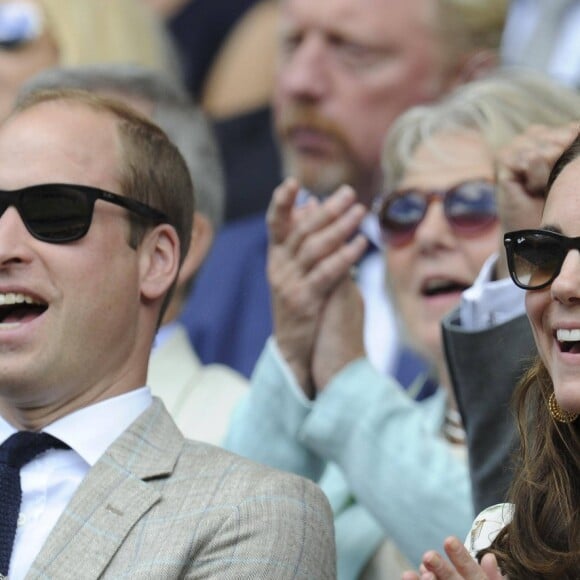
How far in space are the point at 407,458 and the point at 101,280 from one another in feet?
2.93

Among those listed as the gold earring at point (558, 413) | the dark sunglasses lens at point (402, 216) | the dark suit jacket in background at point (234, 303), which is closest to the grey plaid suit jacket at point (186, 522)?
the gold earring at point (558, 413)

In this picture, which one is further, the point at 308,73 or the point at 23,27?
the point at 23,27

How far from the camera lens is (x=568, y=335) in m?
2.56

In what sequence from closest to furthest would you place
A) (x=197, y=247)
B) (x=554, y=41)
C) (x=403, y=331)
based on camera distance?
(x=403, y=331)
(x=197, y=247)
(x=554, y=41)

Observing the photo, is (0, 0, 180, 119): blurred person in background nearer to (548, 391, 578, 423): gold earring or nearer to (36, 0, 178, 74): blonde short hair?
(36, 0, 178, 74): blonde short hair

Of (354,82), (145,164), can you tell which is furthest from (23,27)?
(145,164)

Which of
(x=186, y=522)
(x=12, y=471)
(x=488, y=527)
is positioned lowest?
(x=488, y=527)

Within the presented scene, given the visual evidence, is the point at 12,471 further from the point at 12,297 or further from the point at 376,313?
the point at 376,313

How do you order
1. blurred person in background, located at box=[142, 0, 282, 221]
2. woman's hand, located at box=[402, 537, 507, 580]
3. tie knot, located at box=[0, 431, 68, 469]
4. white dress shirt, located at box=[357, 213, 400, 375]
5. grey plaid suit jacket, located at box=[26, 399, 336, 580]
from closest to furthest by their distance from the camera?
woman's hand, located at box=[402, 537, 507, 580] → grey plaid suit jacket, located at box=[26, 399, 336, 580] → tie knot, located at box=[0, 431, 68, 469] → white dress shirt, located at box=[357, 213, 400, 375] → blurred person in background, located at box=[142, 0, 282, 221]

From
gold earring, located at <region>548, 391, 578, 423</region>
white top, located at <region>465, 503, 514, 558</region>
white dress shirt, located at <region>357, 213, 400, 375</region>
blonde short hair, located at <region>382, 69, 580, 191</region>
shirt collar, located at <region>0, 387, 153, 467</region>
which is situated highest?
blonde short hair, located at <region>382, 69, 580, 191</region>

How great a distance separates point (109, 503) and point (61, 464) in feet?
0.62

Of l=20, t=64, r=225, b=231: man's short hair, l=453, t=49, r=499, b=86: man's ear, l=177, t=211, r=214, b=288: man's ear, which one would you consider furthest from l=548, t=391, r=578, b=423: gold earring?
l=453, t=49, r=499, b=86: man's ear

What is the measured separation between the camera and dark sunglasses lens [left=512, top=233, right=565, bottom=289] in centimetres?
258

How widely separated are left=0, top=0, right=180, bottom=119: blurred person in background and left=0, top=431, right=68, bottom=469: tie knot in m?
2.60
